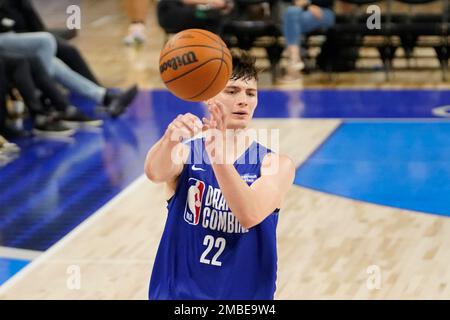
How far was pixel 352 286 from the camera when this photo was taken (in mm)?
6801

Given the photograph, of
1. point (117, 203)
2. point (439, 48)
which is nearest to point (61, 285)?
point (117, 203)

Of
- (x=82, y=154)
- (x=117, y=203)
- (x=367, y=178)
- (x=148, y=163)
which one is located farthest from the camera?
(x=82, y=154)

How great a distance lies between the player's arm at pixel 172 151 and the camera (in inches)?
143

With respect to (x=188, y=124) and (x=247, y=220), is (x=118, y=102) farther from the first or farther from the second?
(x=188, y=124)

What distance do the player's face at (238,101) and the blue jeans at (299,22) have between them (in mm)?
9476

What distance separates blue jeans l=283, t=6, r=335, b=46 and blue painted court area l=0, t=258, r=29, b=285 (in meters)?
6.93

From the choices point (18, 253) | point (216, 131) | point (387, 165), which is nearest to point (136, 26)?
point (387, 165)

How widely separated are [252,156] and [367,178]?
17.6 feet

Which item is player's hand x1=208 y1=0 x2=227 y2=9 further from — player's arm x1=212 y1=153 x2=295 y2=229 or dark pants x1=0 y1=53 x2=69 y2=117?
player's arm x1=212 y1=153 x2=295 y2=229

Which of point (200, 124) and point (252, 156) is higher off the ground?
point (200, 124)

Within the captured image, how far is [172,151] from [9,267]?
3.71 m

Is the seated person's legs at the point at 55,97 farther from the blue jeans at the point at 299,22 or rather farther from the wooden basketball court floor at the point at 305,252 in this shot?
the blue jeans at the point at 299,22

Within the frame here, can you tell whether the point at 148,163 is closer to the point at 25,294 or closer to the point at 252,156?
the point at 252,156

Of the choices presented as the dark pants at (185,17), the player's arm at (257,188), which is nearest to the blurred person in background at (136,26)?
the dark pants at (185,17)
